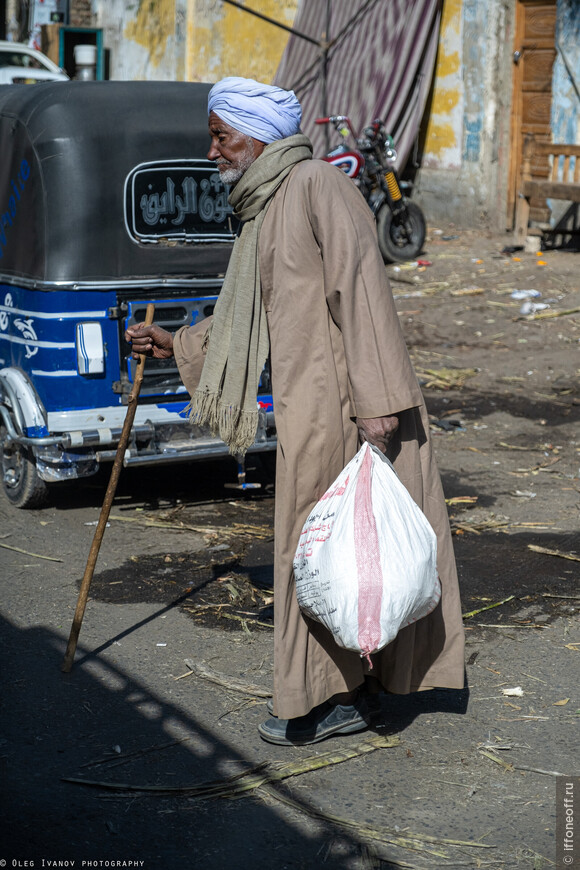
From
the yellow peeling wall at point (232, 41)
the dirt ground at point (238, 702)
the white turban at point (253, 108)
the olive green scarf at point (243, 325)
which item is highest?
the yellow peeling wall at point (232, 41)

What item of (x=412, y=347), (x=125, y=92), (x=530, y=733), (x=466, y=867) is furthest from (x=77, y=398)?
(x=412, y=347)

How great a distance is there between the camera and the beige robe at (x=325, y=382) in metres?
3.30

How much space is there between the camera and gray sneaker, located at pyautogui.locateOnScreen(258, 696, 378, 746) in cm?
359

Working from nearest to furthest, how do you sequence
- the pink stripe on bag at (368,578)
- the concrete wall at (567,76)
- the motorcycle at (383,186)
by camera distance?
the pink stripe on bag at (368,578), the motorcycle at (383,186), the concrete wall at (567,76)

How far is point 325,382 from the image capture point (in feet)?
11.2

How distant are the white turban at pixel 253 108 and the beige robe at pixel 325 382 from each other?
0.56 feet

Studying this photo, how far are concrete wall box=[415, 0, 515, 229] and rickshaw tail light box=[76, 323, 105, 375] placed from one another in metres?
9.94

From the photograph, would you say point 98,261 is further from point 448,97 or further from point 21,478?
point 448,97

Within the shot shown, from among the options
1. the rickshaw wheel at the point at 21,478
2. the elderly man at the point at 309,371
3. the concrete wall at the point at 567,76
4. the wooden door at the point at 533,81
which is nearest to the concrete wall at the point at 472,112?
the wooden door at the point at 533,81

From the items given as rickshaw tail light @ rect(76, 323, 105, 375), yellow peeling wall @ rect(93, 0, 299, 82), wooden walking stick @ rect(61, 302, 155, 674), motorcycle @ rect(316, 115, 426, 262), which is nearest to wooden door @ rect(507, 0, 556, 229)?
motorcycle @ rect(316, 115, 426, 262)

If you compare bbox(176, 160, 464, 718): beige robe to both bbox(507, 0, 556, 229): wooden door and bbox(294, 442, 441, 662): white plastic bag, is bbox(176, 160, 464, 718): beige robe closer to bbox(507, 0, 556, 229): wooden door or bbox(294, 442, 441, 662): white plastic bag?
bbox(294, 442, 441, 662): white plastic bag

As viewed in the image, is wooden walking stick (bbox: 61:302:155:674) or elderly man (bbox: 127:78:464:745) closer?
elderly man (bbox: 127:78:464:745)

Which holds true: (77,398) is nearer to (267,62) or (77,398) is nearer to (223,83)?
(223,83)

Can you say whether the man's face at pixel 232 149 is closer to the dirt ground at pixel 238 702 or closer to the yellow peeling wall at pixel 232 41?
the dirt ground at pixel 238 702
